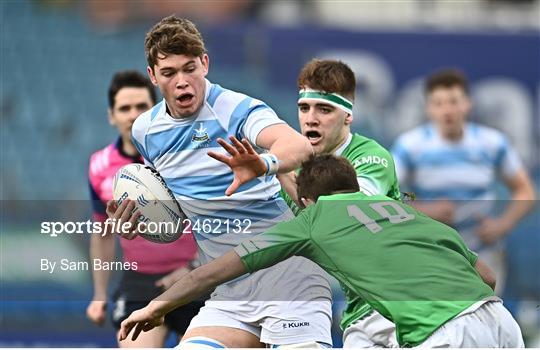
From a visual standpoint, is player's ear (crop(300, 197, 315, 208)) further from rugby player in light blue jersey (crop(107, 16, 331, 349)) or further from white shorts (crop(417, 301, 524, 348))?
white shorts (crop(417, 301, 524, 348))

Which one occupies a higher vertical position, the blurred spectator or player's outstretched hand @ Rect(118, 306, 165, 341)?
the blurred spectator

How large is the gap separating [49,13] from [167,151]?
700 cm

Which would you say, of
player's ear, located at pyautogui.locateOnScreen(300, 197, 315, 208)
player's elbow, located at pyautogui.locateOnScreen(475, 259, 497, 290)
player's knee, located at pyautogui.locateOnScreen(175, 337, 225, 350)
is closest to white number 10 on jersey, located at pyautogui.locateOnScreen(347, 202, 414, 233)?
player's ear, located at pyautogui.locateOnScreen(300, 197, 315, 208)

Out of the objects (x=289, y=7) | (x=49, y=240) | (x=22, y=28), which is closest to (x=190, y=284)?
(x=49, y=240)

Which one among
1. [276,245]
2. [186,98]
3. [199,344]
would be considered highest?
[186,98]

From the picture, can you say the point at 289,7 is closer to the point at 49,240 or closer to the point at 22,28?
the point at 22,28

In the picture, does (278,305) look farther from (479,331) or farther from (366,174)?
(479,331)

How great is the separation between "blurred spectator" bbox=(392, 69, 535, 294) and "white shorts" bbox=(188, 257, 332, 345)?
3.66 metres

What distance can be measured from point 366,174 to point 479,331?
1052 millimetres

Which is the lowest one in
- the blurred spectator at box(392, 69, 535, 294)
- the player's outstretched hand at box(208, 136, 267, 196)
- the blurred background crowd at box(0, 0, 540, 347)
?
the player's outstretched hand at box(208, 136, 267, 196)

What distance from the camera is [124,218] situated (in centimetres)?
538

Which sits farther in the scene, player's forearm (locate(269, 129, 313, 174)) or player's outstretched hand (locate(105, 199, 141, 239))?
player's outstretched hand (locate(105, 199, 141, 239))

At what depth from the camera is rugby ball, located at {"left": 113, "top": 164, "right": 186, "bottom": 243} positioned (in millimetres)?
5211

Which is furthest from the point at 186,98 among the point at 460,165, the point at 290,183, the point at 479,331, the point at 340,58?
the point at 340,58
